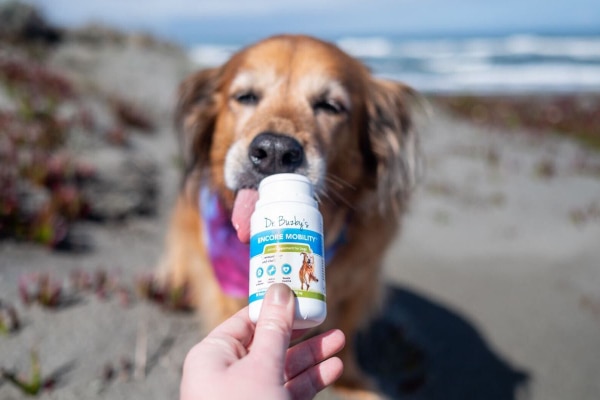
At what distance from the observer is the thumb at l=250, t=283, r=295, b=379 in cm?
111

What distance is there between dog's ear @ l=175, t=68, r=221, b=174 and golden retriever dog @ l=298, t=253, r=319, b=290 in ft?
5.91

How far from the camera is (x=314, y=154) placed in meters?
2.00

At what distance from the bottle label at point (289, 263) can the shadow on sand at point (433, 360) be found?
79.1 inches

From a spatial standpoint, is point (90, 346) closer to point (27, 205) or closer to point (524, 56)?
point (27, 205)

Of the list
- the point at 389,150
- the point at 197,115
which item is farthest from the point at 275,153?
the point at 197,115

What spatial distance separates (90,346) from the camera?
107 inches

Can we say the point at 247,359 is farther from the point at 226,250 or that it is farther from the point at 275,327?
the point at 226,250

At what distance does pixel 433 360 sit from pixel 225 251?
1.60 m

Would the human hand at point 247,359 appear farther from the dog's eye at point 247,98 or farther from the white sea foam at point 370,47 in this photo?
the white sea foam at point 370,47

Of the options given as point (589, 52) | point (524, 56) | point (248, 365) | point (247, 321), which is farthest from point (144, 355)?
point (589, 52)

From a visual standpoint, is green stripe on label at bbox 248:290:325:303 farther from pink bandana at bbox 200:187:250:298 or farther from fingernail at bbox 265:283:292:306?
pink bandana at bbox 200:187:250:298

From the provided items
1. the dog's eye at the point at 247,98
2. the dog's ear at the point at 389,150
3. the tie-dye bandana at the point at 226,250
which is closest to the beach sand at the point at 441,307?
the dog's ear at the point at 389,150

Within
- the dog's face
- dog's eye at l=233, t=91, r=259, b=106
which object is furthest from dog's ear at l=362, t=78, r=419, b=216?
dog's eye at l=233, t=91, r=259, b=106

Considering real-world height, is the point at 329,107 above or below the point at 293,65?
below
